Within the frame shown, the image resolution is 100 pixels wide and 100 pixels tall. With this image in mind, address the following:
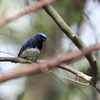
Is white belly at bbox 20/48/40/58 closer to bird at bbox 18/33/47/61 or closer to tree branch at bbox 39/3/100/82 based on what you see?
bird at bbox 18/33/47/61

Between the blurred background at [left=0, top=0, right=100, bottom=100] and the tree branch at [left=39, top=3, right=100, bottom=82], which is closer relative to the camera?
the tree branch at [left=39, top=3, right=100, bottom=82]

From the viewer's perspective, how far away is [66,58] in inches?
23.7

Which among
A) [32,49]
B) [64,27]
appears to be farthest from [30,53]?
[64,27]

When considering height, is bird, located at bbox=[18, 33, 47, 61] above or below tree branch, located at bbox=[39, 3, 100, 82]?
above

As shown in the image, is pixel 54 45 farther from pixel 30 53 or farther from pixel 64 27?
pixel 64 27

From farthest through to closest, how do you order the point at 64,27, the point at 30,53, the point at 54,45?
the point at 54,45, the point at 30,53, the point at 64,27

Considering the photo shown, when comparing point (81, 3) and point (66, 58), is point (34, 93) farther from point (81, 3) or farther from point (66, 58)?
point (66, 58)

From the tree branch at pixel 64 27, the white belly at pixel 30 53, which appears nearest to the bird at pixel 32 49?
the white belly at pixel 30 53

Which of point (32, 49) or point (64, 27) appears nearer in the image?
point (64, 27)

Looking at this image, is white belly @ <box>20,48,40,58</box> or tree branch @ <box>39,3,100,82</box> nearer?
tree branch @ <box>39,3,100,82</box>

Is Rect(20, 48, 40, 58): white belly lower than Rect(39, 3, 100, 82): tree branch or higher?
higher

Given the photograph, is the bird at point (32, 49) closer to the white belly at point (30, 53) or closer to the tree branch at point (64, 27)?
the white belly at point (30, 53)

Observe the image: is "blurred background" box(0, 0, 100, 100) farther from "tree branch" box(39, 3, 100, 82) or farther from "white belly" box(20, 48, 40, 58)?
"tree branch" box(39, 3, 100, 82)

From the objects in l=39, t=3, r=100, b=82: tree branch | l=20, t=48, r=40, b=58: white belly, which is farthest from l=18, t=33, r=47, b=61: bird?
l=39, t=3, r=100, b=82: tree branch
